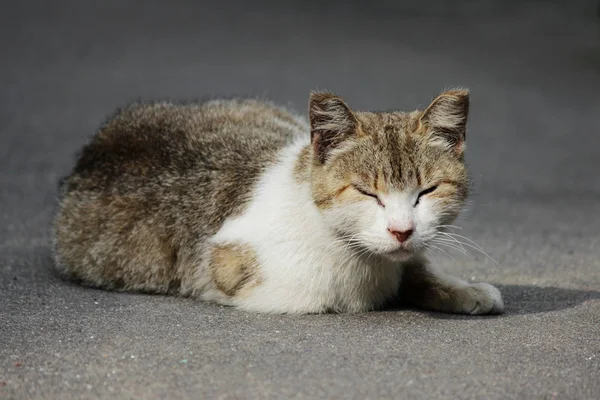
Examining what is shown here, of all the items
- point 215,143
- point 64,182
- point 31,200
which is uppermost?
point 215,143

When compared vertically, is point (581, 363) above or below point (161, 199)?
below

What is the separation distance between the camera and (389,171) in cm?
432

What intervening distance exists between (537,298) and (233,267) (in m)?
1.74

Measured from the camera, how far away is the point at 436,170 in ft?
14.5

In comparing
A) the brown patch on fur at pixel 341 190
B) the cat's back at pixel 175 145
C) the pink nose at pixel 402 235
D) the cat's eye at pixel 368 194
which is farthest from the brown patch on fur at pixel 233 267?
the pink nose at pixel 402 235

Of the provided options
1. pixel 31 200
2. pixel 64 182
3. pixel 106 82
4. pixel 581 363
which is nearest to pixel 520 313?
pixel 581 363

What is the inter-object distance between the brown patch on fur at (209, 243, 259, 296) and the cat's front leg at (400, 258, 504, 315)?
0.83 meters

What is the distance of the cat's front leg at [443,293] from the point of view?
475cm

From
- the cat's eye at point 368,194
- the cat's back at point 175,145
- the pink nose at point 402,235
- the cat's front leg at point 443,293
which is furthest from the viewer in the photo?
the cat's back at point 175,145

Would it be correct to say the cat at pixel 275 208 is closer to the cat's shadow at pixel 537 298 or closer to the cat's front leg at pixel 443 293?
the cat's front leg at pixel 443 293

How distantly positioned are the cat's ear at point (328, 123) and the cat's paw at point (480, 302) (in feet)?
3.47

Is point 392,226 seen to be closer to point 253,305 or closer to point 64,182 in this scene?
point 253,305

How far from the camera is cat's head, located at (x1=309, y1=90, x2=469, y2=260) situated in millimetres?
4250

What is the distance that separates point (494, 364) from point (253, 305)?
1.40 metres
